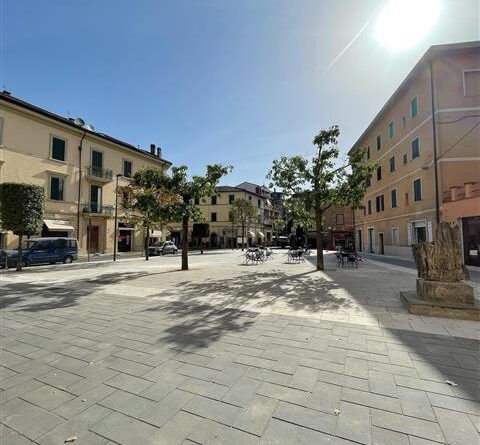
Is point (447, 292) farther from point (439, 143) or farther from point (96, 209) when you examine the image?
point (96, 209)

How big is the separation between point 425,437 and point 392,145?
26798 millimetres

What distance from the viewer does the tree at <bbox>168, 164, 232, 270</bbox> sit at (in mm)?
13586

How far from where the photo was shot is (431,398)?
2807 millimetres

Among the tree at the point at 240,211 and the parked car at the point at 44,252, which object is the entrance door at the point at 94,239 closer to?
the parked car at the point at 44,252

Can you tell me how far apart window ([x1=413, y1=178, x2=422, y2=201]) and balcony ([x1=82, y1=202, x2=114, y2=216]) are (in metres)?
25.8

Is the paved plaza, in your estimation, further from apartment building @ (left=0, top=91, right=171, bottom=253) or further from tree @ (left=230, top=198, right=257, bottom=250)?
tree @ (left=230, top=198, right=257, bottom=250)

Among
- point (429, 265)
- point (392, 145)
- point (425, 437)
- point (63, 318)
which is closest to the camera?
point (425, 437)

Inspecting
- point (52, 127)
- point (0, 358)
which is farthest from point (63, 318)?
point (52, 127)

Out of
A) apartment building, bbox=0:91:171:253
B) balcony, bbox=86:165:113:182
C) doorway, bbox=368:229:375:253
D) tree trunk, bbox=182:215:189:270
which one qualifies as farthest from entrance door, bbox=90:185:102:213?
doorway, bbox=368:229:375:253

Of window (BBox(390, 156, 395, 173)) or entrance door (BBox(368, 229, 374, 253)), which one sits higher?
window (BBox(390, 156, 395, 173))

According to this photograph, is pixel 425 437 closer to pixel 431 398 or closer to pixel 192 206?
pixel 431 398

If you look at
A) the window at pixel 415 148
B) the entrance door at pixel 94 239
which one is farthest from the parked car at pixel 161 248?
the window at pixel 415 148

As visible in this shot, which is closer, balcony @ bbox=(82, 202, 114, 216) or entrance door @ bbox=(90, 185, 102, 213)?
balcony @ bbox=(82, 202, 114, 216)

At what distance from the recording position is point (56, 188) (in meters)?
23.8
